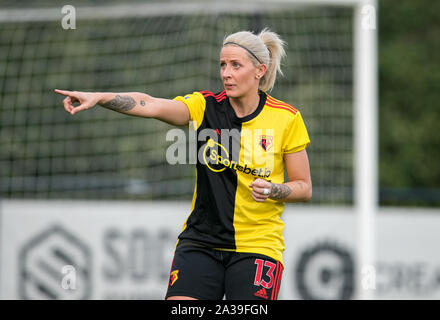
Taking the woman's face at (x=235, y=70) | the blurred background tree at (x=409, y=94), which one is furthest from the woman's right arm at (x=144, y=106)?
the blurred background tree at (x=409, y=94)

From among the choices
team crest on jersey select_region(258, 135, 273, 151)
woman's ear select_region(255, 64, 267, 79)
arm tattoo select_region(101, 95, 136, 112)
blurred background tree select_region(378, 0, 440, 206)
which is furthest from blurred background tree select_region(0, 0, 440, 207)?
arm tattoo select_region(101, 95, 136, 112)

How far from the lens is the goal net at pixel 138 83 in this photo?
8.46 meters

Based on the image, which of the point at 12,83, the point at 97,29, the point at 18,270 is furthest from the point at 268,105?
the point at 97,29

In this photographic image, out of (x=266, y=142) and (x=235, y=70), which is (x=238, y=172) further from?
(x=235, y=70)

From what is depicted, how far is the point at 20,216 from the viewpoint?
30.2 feet

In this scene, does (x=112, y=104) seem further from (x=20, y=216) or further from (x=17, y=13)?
(x=20, y=216)

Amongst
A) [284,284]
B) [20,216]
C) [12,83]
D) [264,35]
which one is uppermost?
[12,83]

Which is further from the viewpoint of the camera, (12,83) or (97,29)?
(97,29)

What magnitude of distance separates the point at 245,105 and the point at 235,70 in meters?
0.24

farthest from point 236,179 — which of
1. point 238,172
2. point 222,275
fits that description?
point 222,275

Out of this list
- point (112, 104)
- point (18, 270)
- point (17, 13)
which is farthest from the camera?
point (18, 270)

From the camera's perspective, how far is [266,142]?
14.2 feet

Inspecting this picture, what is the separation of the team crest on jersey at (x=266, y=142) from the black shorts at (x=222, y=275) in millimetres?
→ 686
